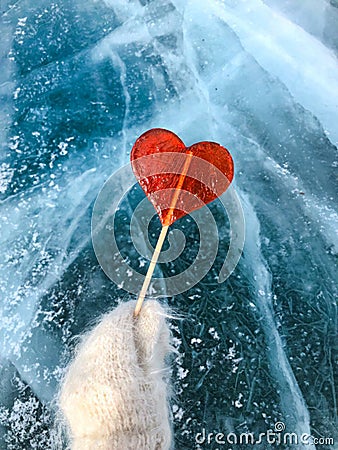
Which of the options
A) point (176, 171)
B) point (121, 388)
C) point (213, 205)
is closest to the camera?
point (121, 388)

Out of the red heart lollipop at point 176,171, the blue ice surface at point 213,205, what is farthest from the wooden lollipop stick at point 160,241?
the blue ice surface at point 213,205

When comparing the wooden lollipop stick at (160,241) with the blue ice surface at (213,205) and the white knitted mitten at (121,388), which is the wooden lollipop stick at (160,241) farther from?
the blue ice surface at (213,205)

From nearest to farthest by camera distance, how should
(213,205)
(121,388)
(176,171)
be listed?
(121,388) → (176,171) → (213,205)

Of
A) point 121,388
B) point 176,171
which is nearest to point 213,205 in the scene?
point 176,171

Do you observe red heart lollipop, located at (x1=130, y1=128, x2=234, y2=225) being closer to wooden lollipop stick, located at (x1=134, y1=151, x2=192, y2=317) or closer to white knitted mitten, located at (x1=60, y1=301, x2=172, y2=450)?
wooden lollipop stick, located at (x1=134, y1=151, x2=192, y2=317)

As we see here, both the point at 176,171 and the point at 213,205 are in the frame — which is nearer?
the point at 176,171

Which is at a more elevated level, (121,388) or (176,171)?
(176,171)

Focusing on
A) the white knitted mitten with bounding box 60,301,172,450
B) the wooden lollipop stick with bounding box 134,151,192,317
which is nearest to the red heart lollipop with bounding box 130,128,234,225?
the wooden lollipop stick with bounding box 134,151,192,317

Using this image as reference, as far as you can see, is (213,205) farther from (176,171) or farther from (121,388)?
(121,388)
